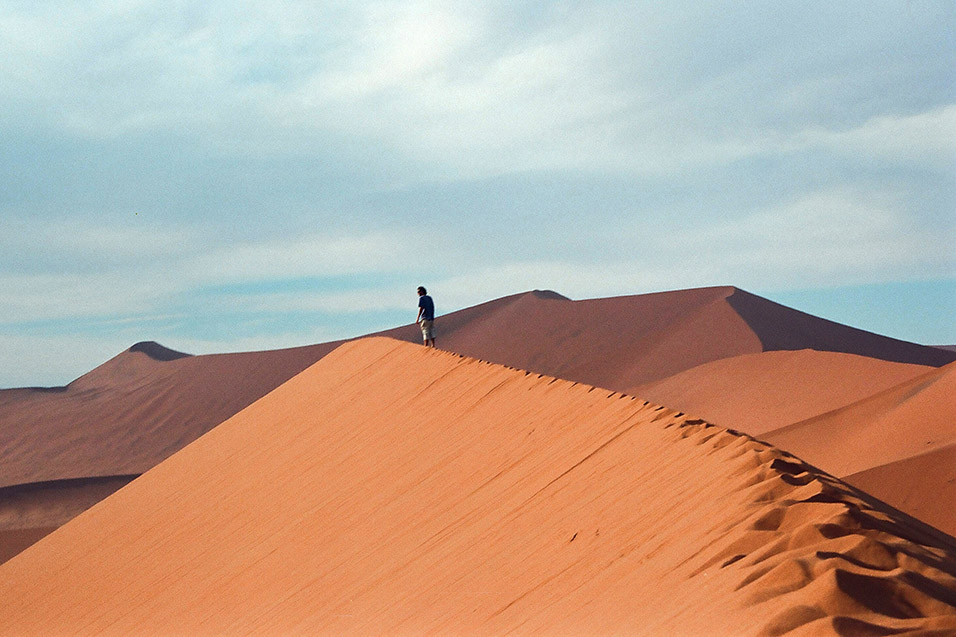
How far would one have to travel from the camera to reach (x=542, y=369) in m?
41.1

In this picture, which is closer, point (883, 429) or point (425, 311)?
point (425, 311)

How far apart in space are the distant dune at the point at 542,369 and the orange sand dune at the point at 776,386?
0.07 metres

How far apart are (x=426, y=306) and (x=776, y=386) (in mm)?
17234

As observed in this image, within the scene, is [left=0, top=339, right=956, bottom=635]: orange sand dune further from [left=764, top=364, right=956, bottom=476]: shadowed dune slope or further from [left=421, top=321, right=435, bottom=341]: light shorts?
[left=764, top=364, right=956, bottom=476]: shadowed dune slope

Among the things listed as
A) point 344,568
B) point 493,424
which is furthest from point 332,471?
point 344,568

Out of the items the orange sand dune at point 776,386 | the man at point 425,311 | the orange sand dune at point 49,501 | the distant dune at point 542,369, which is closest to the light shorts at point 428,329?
the man at point 425,311

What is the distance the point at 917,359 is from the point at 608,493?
138 feet

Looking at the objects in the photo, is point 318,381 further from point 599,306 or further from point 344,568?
point 599,306

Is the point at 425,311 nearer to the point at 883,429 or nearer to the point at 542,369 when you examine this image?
the point at 883,429

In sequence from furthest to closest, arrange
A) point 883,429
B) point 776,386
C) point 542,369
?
point 542,369 < point 776,386 < point 883,429

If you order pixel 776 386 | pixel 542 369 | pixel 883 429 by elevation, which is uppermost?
pixel 542 369

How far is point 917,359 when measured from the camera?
44.3 metres

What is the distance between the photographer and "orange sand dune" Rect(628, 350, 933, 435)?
85.3 ft

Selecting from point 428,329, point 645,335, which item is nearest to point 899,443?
point 428,329
